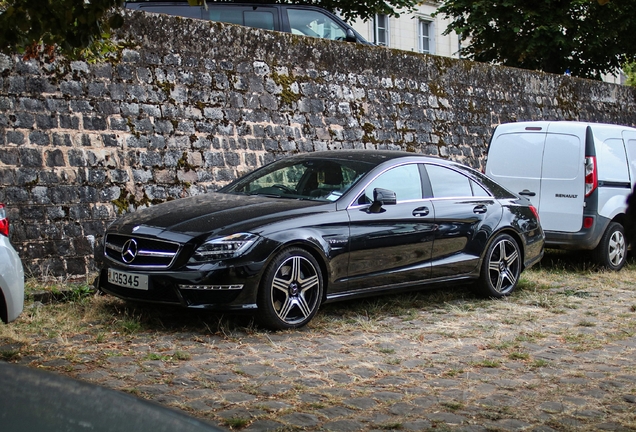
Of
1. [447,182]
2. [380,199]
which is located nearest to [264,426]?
[380,199]

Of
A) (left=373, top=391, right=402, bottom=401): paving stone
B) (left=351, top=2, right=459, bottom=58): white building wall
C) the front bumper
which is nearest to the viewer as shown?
(left=373, top=391, right=402, bottom=401): paving stone

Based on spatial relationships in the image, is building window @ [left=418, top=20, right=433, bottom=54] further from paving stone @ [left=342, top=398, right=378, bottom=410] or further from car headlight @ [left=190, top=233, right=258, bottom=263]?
paving stone @ [left=342, top=398, right=378, bottom=410]

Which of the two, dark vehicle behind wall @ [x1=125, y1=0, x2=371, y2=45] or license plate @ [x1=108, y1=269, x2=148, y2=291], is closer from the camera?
license plate @ [x1=108, y1=269, x2=148, y2=291]

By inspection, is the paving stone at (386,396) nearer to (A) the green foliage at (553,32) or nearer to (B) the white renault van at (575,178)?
(B) the white renault van at (575,178)

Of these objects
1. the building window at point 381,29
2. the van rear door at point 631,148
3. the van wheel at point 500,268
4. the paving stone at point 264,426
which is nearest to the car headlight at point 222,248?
the paving stone at point 264,426

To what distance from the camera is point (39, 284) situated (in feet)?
30.6

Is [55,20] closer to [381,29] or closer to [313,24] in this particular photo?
[313,24]

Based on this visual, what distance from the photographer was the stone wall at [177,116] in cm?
973

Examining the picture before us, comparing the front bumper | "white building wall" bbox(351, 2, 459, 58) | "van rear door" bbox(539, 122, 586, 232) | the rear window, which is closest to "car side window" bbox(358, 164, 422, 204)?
the front bumper

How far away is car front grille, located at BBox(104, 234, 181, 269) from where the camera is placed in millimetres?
7102

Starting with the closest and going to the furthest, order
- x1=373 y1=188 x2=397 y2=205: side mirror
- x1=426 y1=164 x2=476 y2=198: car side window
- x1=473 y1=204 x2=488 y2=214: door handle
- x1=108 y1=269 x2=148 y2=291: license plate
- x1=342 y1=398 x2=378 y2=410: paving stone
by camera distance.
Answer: x1=342 y1=398 x2=378 y2=410: paving stone, x1=108 y1=269 x2=148 y2=291: license plate, x1=373 y1=188 x2=397 y2=205: side mirror, x1=426 y1=164 x2=476 y2=198: car side window, x1=473 y1=204 x2=488 y2=214: door handle

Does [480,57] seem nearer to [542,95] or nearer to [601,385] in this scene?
[542,95]

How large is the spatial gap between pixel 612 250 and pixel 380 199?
4978 millimetres

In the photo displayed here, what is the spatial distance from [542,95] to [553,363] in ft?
40.3
